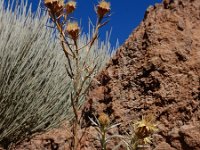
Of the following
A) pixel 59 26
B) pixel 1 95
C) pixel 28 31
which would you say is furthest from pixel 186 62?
pixel 28 31

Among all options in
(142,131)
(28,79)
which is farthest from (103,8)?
(28,79)

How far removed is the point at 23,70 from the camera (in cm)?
344

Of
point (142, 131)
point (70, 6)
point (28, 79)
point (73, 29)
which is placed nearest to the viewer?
point (142, 131)

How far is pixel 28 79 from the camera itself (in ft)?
11.3

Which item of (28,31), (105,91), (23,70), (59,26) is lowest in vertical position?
(105,91)

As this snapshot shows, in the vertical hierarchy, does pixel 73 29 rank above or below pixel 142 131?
above

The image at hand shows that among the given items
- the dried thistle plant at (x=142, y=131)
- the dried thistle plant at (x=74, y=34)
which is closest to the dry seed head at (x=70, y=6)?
the dried thistle plant at (x=74, y=34)

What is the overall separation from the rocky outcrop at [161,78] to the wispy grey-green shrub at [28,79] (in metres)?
1.31

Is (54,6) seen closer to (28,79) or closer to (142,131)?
(142,131)

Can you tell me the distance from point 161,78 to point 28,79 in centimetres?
207

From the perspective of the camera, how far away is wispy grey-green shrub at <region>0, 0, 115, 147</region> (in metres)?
3.26

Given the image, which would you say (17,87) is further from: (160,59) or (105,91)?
(160,59)

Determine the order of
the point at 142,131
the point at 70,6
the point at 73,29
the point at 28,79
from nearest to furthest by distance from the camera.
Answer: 1. the point at 142,131
2. the point at 73,29
3. the point at 70,6
4. the point at 28,79

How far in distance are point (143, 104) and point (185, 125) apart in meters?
0.21
